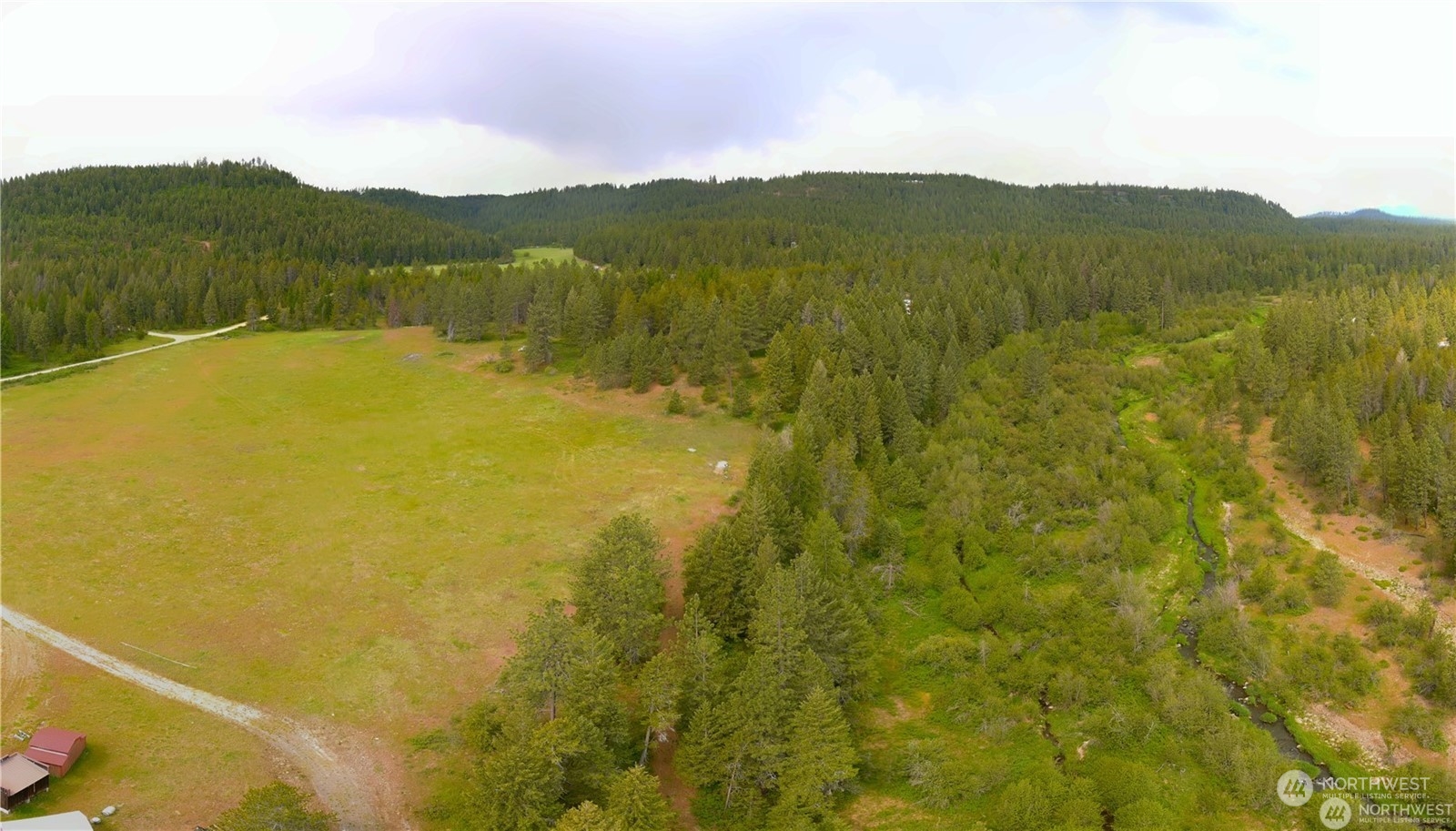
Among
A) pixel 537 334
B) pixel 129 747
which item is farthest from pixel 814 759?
pixel 537 334

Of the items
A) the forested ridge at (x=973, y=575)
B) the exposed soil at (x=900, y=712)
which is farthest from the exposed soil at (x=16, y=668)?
the exposed soil at (x=900, y=712)

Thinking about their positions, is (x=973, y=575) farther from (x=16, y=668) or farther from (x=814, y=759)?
(x=16, y=668)

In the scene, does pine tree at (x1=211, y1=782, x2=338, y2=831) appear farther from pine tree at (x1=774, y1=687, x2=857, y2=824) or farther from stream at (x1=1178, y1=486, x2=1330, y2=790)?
stream at (x1=1178, y1=486, x2=1330, y2=790)

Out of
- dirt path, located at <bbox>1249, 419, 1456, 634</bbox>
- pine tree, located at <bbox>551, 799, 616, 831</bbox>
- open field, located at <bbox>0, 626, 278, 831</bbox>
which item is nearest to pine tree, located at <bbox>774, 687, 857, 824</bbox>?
pine tree, located at <bbox>551, 799, 616, 831</bbox>

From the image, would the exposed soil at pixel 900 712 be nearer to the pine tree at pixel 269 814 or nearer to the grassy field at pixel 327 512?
the grassy field at pixel 327 512

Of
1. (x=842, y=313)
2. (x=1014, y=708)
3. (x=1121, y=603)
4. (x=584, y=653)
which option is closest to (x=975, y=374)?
(x=842, y=313)

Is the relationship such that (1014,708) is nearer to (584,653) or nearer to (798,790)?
(798,790)
